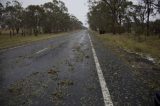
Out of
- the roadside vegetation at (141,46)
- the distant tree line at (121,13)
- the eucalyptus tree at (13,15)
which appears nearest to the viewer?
the roadside vegetation at (141,46)

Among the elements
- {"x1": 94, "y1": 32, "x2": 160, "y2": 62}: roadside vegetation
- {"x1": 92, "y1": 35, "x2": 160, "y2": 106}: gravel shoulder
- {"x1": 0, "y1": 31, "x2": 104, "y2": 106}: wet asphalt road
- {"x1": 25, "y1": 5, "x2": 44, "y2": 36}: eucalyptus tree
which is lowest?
{"x1": 92, "y1": 35, "x2": 160, "y2": 106}: gravel shoulder

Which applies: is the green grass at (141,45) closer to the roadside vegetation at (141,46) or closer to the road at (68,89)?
the roadside vegetation at (141,46)

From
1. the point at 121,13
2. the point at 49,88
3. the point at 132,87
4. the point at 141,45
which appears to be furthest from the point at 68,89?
the point at 121,13

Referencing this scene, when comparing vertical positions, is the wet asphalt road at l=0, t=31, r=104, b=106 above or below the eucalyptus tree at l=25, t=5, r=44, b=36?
below

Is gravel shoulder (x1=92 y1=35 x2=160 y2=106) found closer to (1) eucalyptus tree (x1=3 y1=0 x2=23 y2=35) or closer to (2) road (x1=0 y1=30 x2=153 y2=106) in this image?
(2) road (x1=0 y1=30 x2=153 y2=106)

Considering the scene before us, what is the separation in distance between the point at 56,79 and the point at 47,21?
78478 millimetres

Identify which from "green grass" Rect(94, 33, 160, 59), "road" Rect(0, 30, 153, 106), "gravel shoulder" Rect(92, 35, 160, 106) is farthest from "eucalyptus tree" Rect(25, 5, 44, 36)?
"gravel shoulder" Rect(92, 35, 160, 106)

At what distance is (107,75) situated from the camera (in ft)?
26.9

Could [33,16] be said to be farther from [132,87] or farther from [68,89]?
[132,87]

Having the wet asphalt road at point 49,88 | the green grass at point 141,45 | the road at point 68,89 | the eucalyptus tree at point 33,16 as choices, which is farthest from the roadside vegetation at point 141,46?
the eucalyptus tree at point 33,16

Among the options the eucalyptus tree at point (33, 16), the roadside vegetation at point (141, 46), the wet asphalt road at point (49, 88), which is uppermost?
the eucalyptus tree at point (33, 16)

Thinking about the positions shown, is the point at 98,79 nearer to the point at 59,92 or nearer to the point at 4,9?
the point at 59,92

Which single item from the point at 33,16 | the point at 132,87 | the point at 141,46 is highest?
the point at 33,16

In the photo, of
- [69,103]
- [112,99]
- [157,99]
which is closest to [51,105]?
[69,103]
